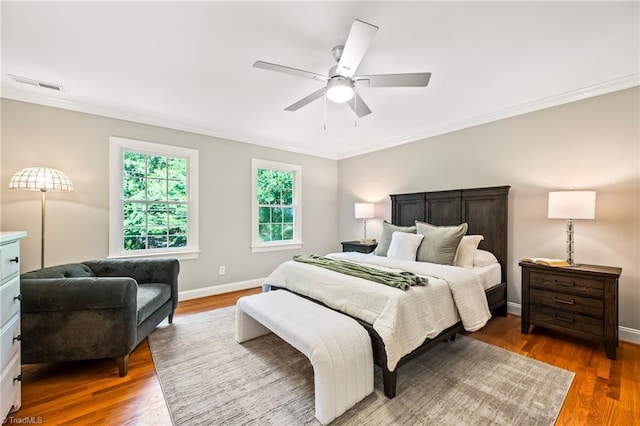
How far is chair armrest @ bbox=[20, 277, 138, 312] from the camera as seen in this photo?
5.97 ft

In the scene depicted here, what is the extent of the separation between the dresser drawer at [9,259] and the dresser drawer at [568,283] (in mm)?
4099

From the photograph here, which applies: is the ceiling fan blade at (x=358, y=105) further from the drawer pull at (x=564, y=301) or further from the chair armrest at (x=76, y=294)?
the drawer pull at (x=564, y=301)

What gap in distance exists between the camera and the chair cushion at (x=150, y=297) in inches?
88.3

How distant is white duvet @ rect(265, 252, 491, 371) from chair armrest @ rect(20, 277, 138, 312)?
142cm

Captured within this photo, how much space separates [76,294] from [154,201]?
197 cm

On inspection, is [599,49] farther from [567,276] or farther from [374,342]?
[374,342]

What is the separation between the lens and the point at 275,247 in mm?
4730

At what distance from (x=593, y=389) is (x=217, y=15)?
12.0 feet

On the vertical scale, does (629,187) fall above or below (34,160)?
below

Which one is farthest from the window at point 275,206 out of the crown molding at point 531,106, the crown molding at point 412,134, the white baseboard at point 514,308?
the white baseboard at point 514,308

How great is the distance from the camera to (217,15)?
5.75ft

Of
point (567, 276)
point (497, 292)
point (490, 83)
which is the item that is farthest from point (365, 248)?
point (490, 83)

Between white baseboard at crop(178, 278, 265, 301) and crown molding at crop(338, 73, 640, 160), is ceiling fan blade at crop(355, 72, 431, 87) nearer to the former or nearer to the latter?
crown molding at crop(338, 73, 640, 160)

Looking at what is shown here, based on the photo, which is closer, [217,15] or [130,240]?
[217,15]
